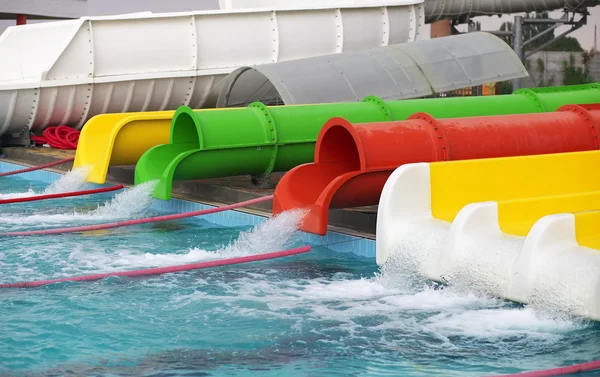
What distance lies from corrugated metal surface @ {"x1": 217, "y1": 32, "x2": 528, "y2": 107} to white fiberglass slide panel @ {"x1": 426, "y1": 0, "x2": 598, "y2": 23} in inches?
399

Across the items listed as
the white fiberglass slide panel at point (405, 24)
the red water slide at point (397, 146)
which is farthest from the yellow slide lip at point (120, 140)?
the white fiberglass slide panel at point (405, 24)

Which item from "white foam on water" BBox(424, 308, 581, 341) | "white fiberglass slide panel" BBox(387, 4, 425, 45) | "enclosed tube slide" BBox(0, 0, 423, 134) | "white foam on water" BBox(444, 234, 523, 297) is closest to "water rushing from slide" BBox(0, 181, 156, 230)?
"white foam on water" BBox(444, 234, 523, 297)

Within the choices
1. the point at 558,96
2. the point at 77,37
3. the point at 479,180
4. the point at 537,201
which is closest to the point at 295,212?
the point at 479,180

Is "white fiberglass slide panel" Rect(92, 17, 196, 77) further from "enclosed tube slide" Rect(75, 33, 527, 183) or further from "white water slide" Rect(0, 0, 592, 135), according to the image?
"enclosed tube slide" Rect(75, 33, 527, 183)

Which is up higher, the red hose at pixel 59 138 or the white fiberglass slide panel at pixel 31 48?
the white fiberglass slide panel at pixel 31 48

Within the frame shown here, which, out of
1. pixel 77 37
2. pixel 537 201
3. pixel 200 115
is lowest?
pixel 537 201

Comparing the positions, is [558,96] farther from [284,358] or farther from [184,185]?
[284,358]

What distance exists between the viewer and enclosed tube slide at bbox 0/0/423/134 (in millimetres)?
14359

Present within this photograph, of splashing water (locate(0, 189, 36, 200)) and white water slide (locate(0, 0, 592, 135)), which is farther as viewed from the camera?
white water slide (locate(0, 0, 592, 135))

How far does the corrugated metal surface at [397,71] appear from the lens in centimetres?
1235

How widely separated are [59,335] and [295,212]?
109 inches

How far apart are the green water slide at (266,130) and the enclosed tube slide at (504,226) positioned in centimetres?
262

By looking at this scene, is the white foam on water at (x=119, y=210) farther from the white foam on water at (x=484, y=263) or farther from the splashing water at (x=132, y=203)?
the white foam on water at (x=484, y=263)

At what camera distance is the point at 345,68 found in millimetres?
12781
